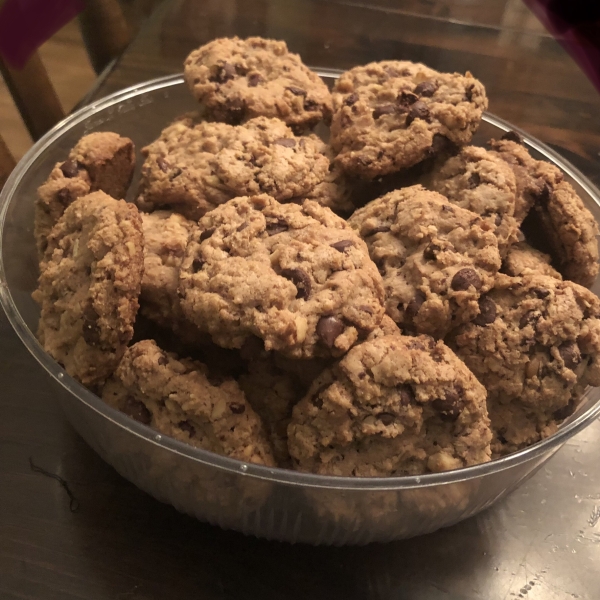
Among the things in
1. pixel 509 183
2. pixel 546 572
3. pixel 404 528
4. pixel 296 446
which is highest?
pixel 509 183

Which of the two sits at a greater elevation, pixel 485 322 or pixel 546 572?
pixel 485 322

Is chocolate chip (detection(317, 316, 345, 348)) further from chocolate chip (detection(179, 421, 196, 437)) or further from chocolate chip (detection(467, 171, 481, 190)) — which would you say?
chocolate chip (detection(467, 171, 481, 190))

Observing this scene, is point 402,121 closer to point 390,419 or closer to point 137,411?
point 390,419

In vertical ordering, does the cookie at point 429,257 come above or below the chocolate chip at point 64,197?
below

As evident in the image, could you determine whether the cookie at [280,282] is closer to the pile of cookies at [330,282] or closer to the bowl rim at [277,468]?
the pile of cookies at [330,282]

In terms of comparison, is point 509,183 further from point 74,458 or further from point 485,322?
point 74,458

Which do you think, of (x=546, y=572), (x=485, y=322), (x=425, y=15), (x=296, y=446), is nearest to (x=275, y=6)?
(x=425, y=15)

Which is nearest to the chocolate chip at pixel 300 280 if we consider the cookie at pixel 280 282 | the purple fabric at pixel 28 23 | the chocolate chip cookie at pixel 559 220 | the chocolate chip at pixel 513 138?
the cookie at pixel 280 282
